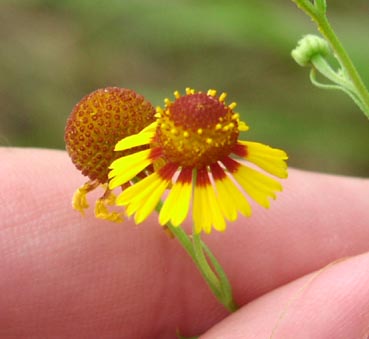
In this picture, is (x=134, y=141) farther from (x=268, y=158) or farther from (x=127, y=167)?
(x=268, y=158)

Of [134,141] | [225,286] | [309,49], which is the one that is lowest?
[225,286]

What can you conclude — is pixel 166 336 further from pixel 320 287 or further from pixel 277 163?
pixel 277 163

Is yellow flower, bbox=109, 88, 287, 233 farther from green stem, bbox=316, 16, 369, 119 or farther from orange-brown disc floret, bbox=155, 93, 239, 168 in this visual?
green stem, bbox=316, 16, 369, 119

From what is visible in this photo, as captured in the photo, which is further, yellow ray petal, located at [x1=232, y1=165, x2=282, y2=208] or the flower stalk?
the flower stalk

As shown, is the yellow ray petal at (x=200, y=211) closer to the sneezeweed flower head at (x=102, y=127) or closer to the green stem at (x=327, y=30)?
the sneezeweed flower head at (x=102, y=127)

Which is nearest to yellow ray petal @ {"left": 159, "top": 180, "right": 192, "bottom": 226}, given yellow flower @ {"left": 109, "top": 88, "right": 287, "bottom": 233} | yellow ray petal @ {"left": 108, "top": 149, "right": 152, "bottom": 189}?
yellow flower @ {"left": 109, "top": 88, "right": 287, "bottom": 233}

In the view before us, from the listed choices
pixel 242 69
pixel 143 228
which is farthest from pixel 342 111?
pixel 143 228

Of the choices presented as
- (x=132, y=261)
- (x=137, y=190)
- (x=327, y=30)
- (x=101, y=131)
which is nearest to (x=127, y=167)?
(x=137, y=190)
